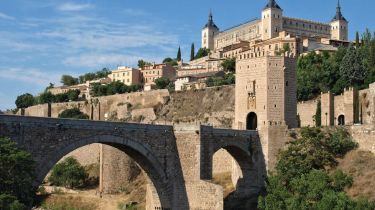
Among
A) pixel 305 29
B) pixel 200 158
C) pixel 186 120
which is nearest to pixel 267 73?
pixel 200 158

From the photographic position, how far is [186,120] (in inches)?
2490

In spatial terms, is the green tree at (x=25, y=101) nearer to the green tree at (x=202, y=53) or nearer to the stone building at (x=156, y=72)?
the stone building at (x=156, y=72)

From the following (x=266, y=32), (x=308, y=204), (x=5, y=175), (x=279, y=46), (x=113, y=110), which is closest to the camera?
(x=5, y=175)

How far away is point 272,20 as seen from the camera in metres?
102

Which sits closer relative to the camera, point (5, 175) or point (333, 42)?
point (5, 175)

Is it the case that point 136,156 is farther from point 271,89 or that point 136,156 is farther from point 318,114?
point 318,114

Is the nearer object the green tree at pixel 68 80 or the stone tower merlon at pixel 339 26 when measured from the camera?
the stone tower merlon at pixel 339 26

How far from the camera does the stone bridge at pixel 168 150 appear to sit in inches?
1120

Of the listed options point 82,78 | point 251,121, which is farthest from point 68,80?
point 251,121

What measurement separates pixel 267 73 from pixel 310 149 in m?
5.83

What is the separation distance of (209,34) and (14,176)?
106 meters

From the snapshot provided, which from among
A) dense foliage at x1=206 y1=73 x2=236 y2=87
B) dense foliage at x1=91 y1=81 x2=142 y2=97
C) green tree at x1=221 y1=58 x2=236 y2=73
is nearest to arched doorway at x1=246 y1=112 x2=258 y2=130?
dense foliage at x1=206 y1=73 x2=236 y2=87

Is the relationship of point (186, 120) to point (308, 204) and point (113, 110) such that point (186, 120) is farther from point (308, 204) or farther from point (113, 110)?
point (308, 204)

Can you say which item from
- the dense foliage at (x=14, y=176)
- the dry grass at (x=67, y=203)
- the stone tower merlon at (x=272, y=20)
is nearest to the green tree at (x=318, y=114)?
the dry grass at (x=67, y=203)
